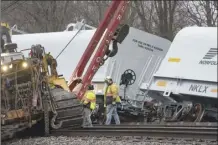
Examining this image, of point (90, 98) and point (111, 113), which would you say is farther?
point (111, 113)

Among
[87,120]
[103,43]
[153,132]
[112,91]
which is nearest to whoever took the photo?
[153,132]

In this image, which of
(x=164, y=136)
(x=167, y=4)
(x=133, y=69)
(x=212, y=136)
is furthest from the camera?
(x=167, y=4)

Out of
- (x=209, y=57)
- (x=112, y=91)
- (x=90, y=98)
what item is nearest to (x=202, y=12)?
(x=209, y=57)

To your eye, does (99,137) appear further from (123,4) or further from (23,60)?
(123,4)

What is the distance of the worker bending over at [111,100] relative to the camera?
50.9 ft

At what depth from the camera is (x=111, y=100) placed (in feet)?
51.2

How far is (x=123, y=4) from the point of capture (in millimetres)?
14594

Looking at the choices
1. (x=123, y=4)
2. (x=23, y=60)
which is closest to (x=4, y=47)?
(x=23, y=60)

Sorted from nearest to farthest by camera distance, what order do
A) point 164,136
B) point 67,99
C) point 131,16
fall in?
point 164,136 < point 67,99 < point 131,16

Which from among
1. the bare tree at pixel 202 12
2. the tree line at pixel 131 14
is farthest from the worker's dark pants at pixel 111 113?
the bare tree at pixel 202 12

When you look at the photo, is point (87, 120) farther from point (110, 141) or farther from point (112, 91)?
point (110, 141)

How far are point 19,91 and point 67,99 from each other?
1.23 meters

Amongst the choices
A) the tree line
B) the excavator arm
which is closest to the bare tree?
the tree line

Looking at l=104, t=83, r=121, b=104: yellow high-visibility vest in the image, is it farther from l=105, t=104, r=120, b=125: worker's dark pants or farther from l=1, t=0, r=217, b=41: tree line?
l=1, t=0, r=217, b=41: tree line
